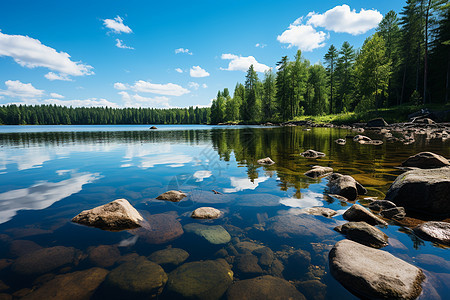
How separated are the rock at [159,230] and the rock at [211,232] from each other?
26cm

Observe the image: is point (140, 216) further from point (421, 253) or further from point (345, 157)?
point (345, 157)

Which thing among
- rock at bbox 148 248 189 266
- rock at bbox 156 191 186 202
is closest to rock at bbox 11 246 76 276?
rock at bbox 148 248 189 266

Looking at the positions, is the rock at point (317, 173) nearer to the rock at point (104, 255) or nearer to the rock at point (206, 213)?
the rock at point (206, 213)

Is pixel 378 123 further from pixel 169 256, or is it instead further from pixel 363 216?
pixel 169 256

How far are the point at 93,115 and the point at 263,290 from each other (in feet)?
712

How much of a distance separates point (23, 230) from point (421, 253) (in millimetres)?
8624

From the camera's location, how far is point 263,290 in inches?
121

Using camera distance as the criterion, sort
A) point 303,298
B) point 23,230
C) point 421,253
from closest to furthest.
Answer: point 303,298, point 421,253, point 23,230

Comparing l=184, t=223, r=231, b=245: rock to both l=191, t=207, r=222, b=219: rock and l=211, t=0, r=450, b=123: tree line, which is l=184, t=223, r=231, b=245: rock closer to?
l=191, t=207, r=222, b=219: rock

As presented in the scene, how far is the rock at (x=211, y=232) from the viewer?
14.4 feet

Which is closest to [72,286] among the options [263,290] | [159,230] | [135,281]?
[135,281]

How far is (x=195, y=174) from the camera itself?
9891 mm

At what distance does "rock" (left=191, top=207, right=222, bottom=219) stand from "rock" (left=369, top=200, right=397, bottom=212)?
4.35 m

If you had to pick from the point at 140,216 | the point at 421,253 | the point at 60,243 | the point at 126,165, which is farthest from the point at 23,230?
the point at 421,253
